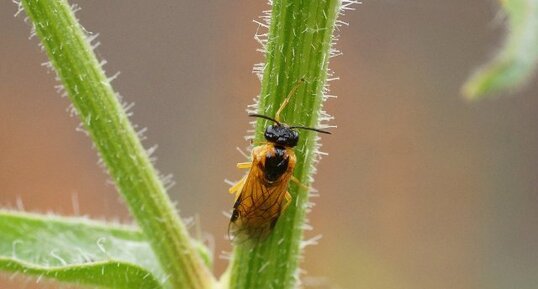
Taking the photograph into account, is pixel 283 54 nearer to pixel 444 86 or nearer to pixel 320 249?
pixel 320 249

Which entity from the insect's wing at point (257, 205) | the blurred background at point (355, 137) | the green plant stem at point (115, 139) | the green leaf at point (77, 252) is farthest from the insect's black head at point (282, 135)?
the blurred background at point (355, 137)

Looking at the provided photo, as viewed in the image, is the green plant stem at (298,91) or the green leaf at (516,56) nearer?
the green leaf at (516,56)

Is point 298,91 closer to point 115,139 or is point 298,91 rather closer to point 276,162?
point 115,139

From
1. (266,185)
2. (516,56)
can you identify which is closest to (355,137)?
(266,185)

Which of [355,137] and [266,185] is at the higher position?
[266,185]

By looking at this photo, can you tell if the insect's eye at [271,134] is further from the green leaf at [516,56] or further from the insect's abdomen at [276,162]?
the green leaf at [516,56]

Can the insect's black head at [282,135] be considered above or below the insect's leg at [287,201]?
above

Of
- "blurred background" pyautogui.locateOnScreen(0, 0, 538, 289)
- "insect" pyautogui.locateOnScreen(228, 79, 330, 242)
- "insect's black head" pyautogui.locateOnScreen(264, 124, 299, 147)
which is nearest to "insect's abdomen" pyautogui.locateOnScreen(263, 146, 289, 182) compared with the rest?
"insect" pyautogui.locateOnScreen(228, 79, 330, 242)
